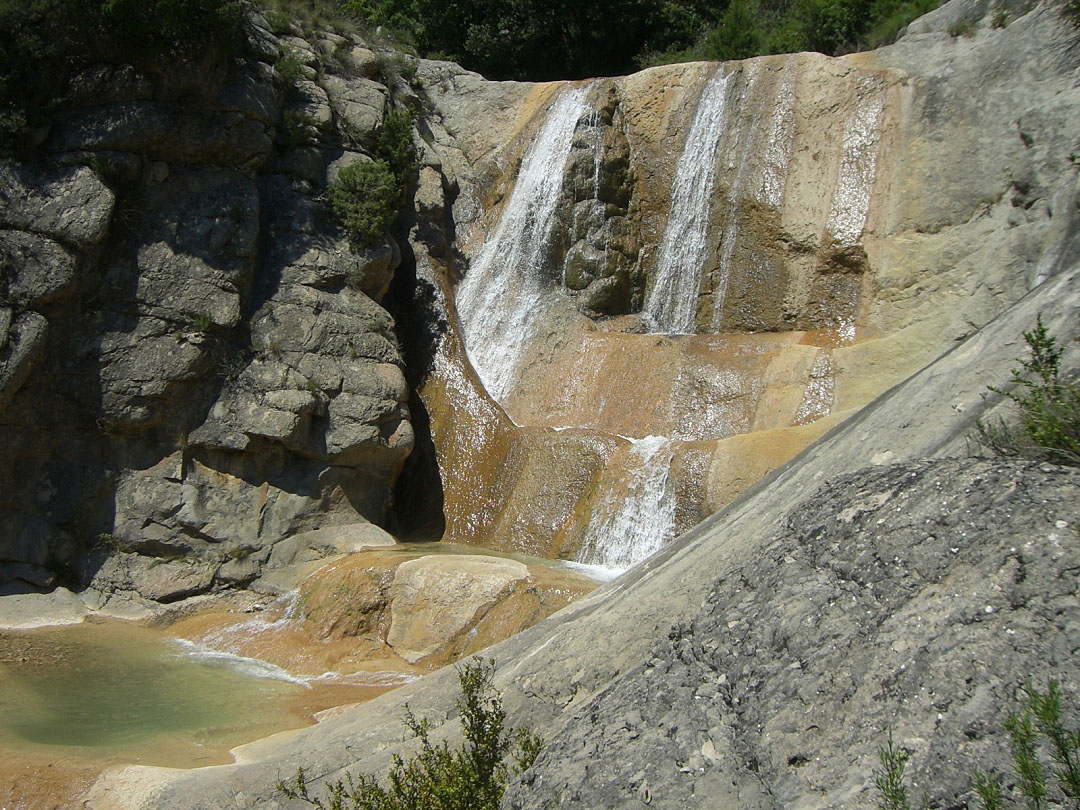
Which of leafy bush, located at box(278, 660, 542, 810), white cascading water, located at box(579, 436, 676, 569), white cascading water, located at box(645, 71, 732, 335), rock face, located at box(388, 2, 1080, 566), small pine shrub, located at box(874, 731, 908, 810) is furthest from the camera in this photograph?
white cascading water, located at box(645, 71, 732, 335)

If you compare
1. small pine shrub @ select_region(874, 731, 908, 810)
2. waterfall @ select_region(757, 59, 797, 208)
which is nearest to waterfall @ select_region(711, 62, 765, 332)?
waterfall @ select_region(757, 59, 797, 208)

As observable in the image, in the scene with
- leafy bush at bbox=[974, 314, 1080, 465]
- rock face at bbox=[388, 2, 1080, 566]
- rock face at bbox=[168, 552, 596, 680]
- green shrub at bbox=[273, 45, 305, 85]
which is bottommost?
rock face at bbox=[168, 552, 596, 680]

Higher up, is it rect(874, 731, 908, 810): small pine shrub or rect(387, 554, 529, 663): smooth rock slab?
rect(874, 731, 908, 810): small pine shrub

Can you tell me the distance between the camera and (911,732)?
2.95 meters

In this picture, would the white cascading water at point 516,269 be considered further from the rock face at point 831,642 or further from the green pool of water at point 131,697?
the rock face at point 831,642

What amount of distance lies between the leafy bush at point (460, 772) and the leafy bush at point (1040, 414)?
7.64ft

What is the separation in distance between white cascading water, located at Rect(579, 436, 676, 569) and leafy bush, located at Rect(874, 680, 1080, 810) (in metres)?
9.45

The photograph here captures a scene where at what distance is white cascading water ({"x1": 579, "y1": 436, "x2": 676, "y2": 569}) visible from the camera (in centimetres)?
1235

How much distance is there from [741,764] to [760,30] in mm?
24721

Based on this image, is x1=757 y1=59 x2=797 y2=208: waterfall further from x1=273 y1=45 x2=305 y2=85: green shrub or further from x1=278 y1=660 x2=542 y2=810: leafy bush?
x1=278 y1=660 x2=542 y2=810: leafy bush

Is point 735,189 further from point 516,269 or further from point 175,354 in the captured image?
point 175,354

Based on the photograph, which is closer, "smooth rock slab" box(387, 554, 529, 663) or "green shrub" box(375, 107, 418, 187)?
"smooth rock slab" box(387, 554, 529, 663)

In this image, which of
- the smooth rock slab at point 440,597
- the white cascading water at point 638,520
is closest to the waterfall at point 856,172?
the white cascading water at point 638,520

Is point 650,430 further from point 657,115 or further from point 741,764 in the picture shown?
point 741,764
